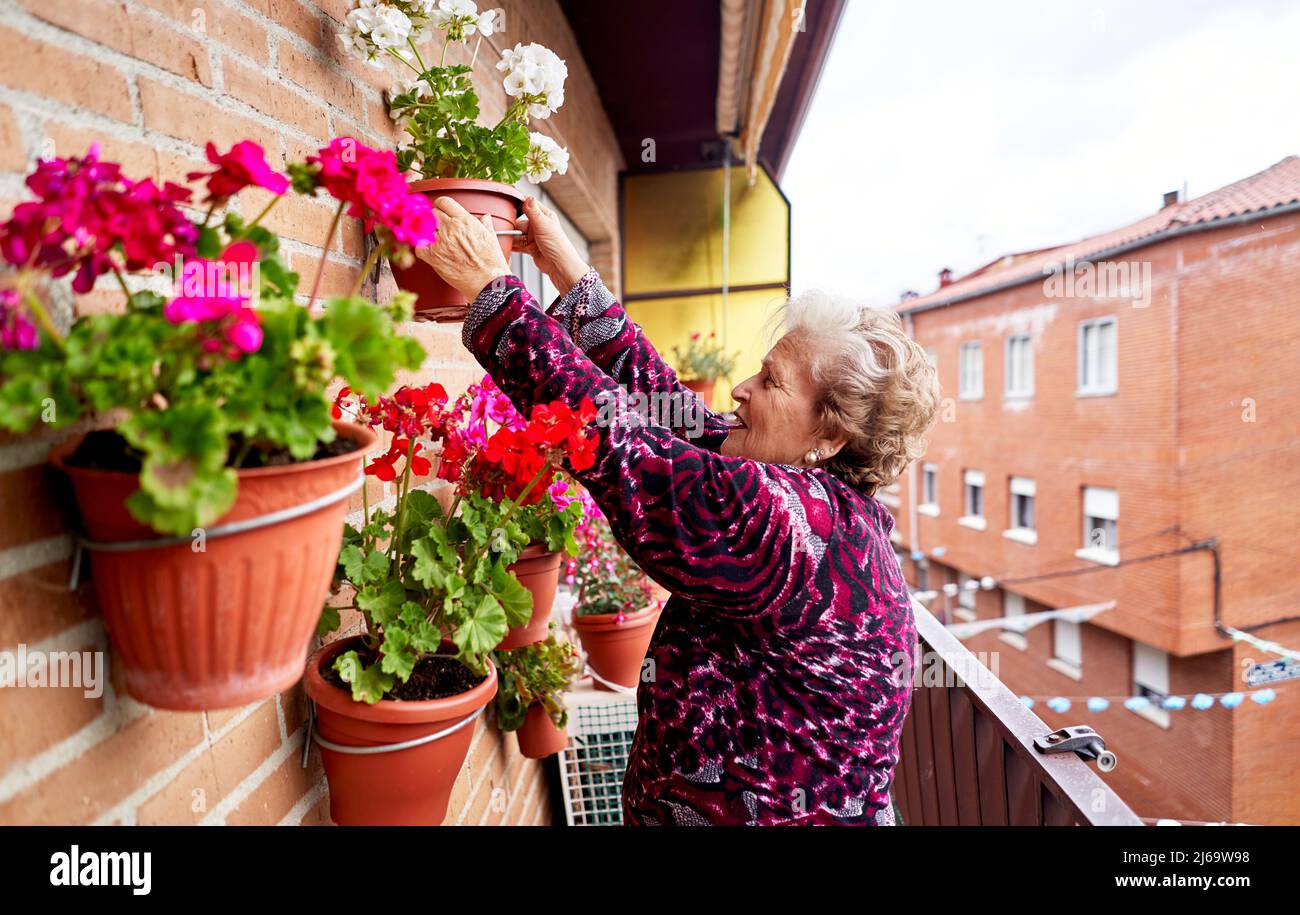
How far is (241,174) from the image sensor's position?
0.58 metres

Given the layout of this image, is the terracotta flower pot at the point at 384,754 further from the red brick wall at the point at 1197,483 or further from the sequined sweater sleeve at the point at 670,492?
the red brick wall at the point at 1197,483

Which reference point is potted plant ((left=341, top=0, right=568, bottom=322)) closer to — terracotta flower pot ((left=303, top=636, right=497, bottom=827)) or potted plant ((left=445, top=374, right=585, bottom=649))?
potted plant ((left=445, top=374, right=585, bottom=649))

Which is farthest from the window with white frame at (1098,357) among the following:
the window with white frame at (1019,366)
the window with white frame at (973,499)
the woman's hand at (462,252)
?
the woman's hand at (462,252)

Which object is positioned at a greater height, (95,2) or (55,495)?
(95,2)

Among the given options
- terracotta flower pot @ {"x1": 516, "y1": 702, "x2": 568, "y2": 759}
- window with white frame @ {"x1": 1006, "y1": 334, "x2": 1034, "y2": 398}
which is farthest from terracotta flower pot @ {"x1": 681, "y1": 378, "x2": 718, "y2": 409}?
window with white frame @ {"x1": 1006, "y1": 334, "x2": 1034, "y2": 398}

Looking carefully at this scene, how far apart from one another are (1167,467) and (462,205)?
782 inches

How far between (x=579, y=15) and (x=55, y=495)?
9.91 feet

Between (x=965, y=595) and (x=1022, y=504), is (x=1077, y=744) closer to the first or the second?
(x=1022, y=504)

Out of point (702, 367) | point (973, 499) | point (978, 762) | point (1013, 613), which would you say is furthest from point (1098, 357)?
point (978, 762)

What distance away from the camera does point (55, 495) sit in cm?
65

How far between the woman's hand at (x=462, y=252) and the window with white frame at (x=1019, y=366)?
21321mm
